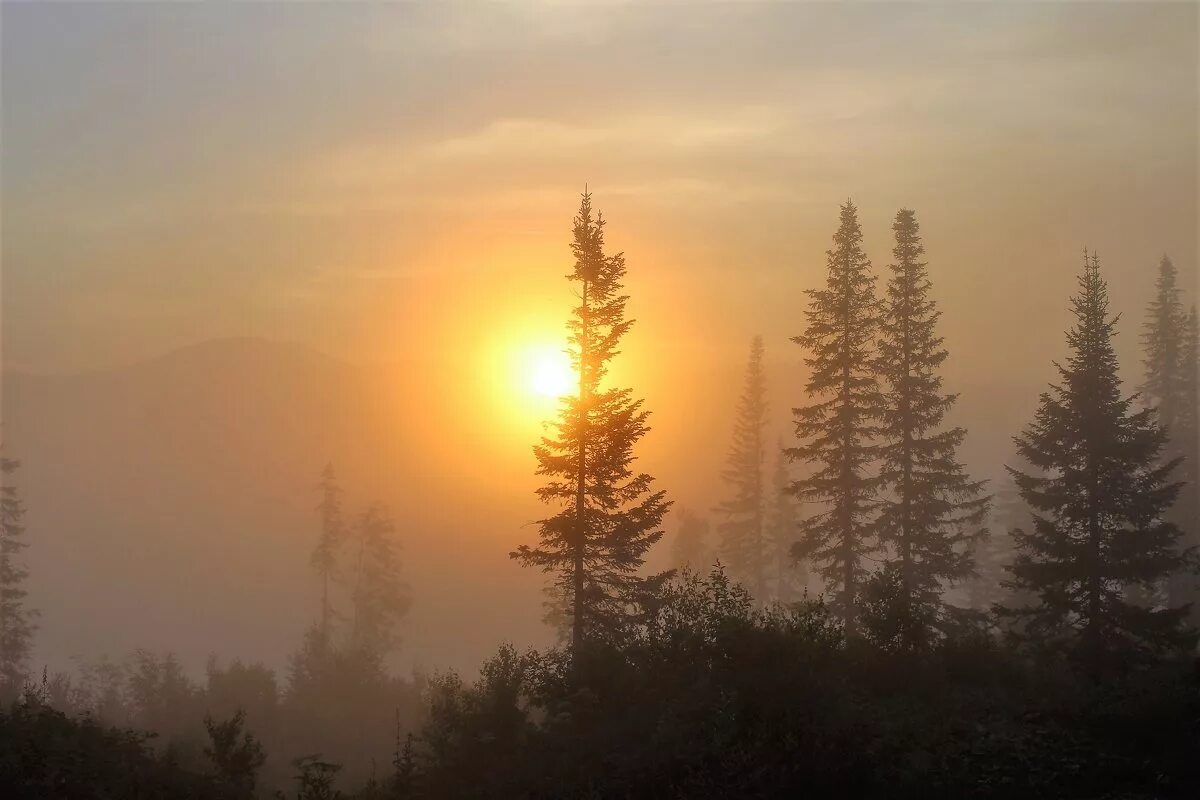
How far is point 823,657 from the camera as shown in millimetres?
15203

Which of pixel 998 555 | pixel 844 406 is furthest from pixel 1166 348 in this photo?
pixel 844 406

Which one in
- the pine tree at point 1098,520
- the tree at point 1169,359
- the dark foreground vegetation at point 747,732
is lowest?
the dark foreground vegetation at point 747,732

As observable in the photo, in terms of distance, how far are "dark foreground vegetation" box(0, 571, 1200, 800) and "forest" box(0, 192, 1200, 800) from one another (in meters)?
0.06

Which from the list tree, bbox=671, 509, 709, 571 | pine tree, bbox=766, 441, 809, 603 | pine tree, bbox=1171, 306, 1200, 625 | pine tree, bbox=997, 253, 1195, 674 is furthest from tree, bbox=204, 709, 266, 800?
tree, bbox=671, 509, 709, 571

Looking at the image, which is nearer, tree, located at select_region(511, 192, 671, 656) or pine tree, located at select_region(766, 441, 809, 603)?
tree, located at select_region(511, 192, 671, 656)

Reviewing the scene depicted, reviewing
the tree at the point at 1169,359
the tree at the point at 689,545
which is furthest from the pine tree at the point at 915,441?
the tree at the point at 689,545

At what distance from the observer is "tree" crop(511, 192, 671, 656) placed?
26.1 meters

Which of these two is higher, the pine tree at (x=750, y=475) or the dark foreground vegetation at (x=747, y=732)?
the pine tree at (x=750, y=475)

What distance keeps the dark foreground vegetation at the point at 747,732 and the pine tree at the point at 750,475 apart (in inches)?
1439

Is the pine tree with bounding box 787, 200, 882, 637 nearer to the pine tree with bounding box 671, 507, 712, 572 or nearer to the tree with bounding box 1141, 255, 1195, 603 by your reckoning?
the tree with bounding box 1141, 255, 1195, 603

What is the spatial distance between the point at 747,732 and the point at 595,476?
14.0m

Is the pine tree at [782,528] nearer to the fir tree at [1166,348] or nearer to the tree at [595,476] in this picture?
the fir tree at [1166,348]

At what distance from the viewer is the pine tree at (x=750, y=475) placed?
180 feet

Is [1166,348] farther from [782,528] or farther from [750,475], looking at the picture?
[782,528]
